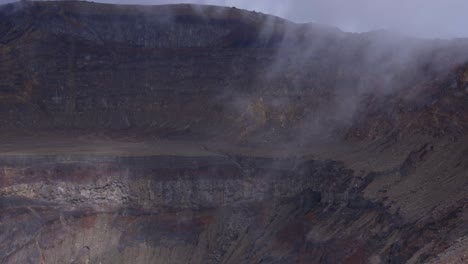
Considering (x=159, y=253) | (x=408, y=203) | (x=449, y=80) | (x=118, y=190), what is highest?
(x=449, y=80)

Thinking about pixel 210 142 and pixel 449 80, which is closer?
pixel 449 80

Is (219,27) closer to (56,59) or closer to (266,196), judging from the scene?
(56,59)

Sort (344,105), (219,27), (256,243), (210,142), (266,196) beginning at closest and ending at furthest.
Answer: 1. (256,243)
2. (266,196)
3. (344,105)
4. (210,142)
5. (219,27)

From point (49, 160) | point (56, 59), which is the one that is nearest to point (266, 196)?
point (49, 160)

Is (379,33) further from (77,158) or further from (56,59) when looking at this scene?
(56,59)

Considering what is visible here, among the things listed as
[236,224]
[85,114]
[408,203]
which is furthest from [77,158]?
[408,203]

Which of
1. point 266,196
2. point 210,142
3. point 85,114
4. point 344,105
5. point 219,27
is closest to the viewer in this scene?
point 266,196

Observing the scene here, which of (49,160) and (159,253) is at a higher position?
(49,160)
